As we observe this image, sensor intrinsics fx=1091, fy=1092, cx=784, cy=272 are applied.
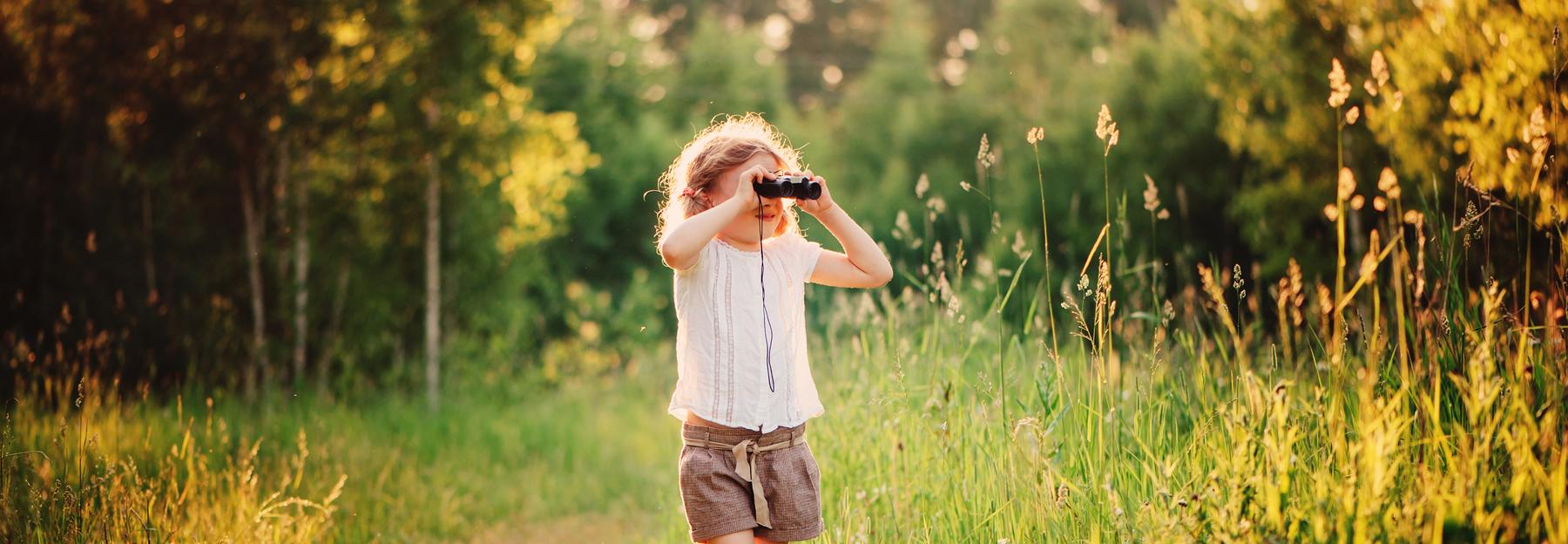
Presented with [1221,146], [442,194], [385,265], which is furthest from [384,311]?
[1221,146]

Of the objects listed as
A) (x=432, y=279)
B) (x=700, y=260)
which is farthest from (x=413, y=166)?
(x=700, y=260)

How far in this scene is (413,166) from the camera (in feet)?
29.2

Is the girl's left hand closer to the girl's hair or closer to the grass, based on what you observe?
the girl's hair

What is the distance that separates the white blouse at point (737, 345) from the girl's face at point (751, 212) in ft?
0.13

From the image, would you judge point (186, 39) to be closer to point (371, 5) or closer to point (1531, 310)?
point (371, 5)

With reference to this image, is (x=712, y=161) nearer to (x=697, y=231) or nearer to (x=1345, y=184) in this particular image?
(x=697, y=231)

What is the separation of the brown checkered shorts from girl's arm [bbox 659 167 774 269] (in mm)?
448

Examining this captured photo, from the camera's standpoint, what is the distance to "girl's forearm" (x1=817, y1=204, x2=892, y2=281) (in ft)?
9.87

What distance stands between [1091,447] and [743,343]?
1.01 m

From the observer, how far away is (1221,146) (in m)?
14.0

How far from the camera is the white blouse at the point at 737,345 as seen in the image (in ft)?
9.11

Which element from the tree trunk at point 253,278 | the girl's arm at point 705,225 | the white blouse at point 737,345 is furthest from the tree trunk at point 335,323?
the girl's arm at point 705,225

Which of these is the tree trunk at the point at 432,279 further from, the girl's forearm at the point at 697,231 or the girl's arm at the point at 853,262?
the girl's forearm at the point at 697,231

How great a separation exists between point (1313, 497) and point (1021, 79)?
17.1 meters
